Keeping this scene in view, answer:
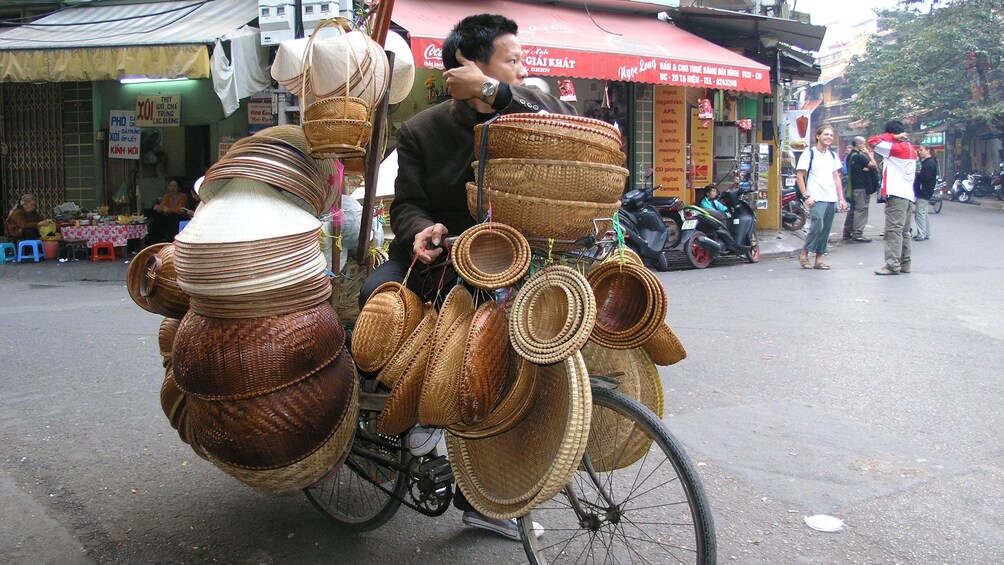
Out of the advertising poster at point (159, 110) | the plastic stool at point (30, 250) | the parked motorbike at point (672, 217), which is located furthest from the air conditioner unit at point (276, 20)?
the plastic stool at point (30, 250)

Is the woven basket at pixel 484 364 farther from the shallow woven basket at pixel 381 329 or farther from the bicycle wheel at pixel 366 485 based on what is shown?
the bicycle wheel at pixel 366 485

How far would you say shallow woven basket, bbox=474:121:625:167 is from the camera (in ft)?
7.88

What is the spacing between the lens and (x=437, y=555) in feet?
10.2

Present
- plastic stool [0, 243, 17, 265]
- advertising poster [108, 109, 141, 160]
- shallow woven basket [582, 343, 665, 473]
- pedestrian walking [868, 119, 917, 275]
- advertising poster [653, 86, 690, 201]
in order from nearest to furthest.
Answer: shallow woven basket [582, 343, 665, 473]
pedestrian walking [868, 119, 917, 275]
plastic stool [0, 243, 17, 265]
advertising poster [108, 109, 141, 160]
advertising poster [653, 86, 690, 201]

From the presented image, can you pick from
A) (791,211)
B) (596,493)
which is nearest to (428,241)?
(596,493)

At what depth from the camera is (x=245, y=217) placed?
8.28 feet

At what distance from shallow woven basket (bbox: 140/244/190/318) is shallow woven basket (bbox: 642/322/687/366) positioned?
1.63m

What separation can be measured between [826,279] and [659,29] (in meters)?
6.18

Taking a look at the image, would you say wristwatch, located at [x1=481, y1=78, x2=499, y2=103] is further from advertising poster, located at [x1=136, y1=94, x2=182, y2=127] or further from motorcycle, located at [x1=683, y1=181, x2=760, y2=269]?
advertising poster, located at [x1=136, y1=94, x2=182, y2=127]

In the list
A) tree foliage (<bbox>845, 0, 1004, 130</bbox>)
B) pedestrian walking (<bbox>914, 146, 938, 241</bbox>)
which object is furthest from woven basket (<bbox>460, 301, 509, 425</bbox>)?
tree foliage (<bbox>845, 0, 1004, 130</bbox>)

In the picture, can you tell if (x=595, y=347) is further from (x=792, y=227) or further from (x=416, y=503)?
(x=792, y=227)

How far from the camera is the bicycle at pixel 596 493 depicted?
2.41 metres

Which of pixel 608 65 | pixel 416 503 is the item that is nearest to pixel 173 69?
pixel 608 65

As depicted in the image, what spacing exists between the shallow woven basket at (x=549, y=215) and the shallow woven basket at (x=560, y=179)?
0.07 ft
